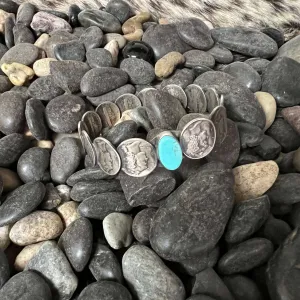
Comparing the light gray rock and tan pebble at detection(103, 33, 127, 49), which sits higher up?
tan pebble at detection(103, 33, 127, 49)

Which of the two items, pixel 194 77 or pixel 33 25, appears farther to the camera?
pixel 33 25

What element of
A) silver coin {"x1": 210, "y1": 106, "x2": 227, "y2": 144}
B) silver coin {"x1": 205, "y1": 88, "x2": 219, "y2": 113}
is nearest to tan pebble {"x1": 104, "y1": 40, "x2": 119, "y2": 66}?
silver coin {"x1": 205, "y1": 88, "x2": 219, "y2": 113}

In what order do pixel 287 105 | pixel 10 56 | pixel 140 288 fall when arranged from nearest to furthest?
1. pixel 140 288
2. pixel 287 105
3. pixel 10 56

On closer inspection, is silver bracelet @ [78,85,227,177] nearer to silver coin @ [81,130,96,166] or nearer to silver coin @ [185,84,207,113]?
silver coin @ [81,130,96,166]

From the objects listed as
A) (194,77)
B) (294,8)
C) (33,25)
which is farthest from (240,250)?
(33,25)

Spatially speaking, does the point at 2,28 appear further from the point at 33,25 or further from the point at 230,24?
the point at 230,24

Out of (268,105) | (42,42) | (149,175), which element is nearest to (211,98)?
(268,105)

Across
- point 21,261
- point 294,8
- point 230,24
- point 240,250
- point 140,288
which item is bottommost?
point 21,261
